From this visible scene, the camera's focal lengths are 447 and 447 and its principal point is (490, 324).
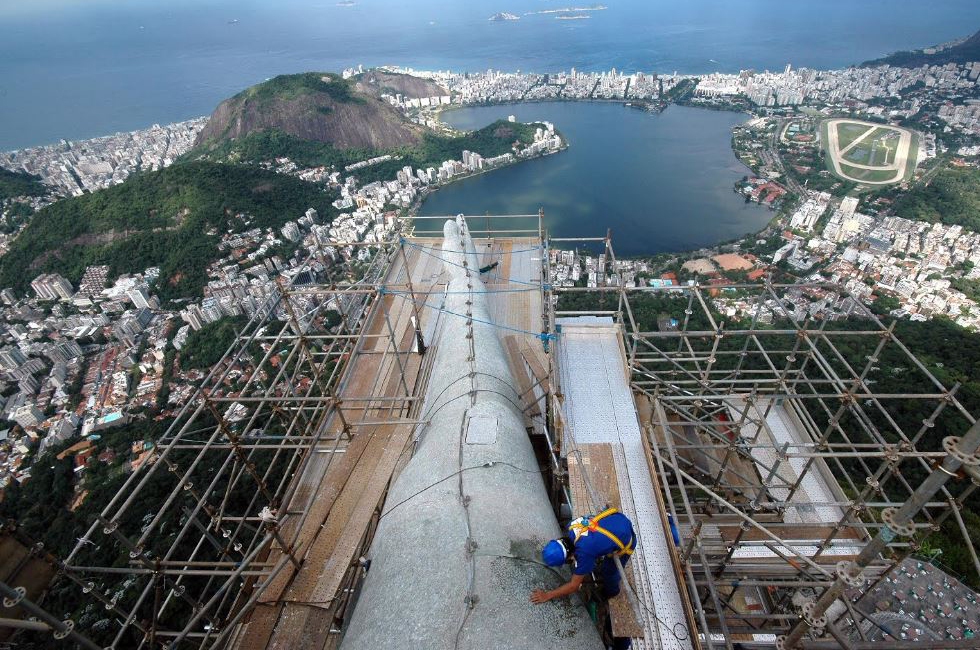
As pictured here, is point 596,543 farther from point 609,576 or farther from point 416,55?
point 416,55

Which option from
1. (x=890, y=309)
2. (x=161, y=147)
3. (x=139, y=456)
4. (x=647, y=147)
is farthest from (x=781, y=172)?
(x=161, y=147)

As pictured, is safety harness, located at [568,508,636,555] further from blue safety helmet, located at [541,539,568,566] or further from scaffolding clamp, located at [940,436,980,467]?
scaffolding clamp, located at [940,436,980,467]

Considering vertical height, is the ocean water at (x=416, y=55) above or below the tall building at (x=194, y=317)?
above

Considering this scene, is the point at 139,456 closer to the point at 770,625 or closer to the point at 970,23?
the point at 770,625

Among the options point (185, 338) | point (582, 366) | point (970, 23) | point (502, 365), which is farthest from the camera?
point (970, 23)


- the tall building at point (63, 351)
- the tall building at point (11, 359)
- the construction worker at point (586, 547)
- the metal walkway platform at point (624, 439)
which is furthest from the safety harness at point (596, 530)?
the tall building at point (11, 359)

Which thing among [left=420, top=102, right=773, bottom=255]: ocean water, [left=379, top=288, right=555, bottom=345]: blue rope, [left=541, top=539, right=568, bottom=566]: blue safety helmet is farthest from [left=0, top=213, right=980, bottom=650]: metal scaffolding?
[left=420, top=102, right=773, bottom=255]: ocean water

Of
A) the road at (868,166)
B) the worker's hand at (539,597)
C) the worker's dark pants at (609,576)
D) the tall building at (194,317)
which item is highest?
the worker's hand at (539,597)

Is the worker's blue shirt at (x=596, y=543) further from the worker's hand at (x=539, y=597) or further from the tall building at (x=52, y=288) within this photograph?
the tall building at (x=52, y=288)
